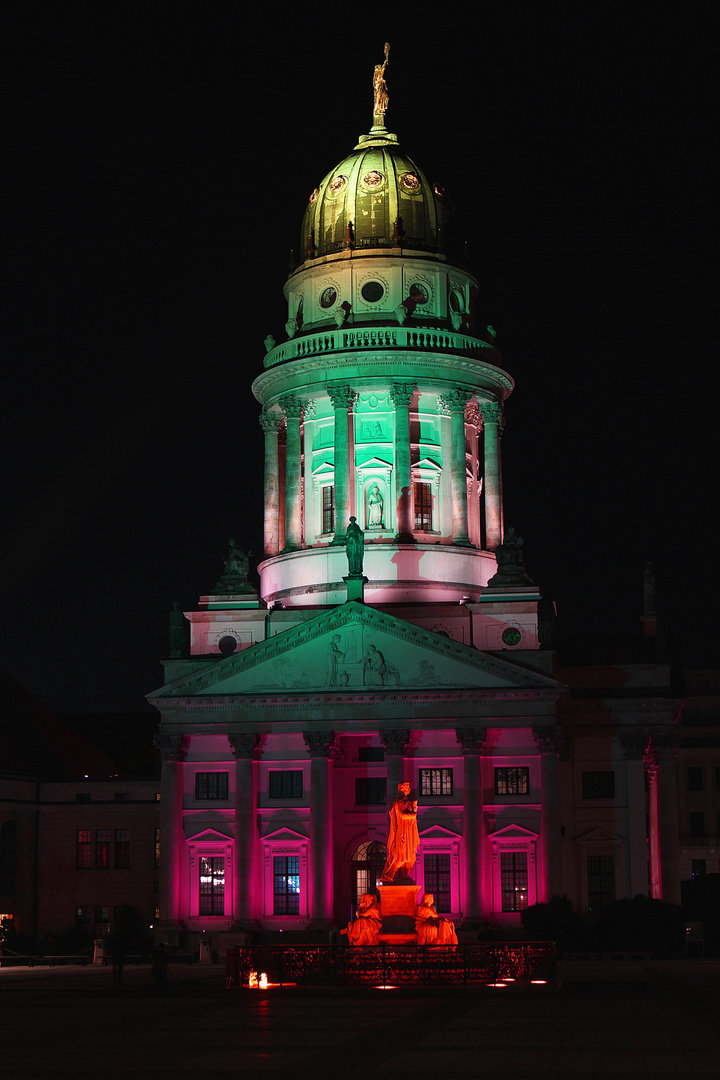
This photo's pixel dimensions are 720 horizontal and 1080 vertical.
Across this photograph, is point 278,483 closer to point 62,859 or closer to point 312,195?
point 312,195

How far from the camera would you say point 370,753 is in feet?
247

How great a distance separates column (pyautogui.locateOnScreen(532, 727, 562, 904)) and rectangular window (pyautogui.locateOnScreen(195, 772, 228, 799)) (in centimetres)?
1461

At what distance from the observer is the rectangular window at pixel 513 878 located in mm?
71438

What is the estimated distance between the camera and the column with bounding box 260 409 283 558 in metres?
85.8

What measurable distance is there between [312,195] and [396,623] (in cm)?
2994

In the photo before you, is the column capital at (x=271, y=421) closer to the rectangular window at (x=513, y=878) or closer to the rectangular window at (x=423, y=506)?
the rectangular window at (x=423, y=506)

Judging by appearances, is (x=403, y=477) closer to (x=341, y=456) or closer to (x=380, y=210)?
(x=341, y=456)

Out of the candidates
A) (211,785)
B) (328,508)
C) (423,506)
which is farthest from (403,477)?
(211,785)

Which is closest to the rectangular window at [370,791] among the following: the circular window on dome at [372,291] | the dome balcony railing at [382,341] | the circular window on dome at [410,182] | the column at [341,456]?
the column at [341,456]

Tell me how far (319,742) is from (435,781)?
5.83m

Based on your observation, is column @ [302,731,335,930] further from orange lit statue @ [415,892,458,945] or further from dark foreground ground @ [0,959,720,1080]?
dark foreground ground @ [0,959,720,1080]

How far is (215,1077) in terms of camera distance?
23.2 metres

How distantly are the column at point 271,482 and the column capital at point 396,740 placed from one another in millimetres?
17019

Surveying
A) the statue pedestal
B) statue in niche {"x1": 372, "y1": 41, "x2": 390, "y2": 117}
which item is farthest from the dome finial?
the statue pedestal
